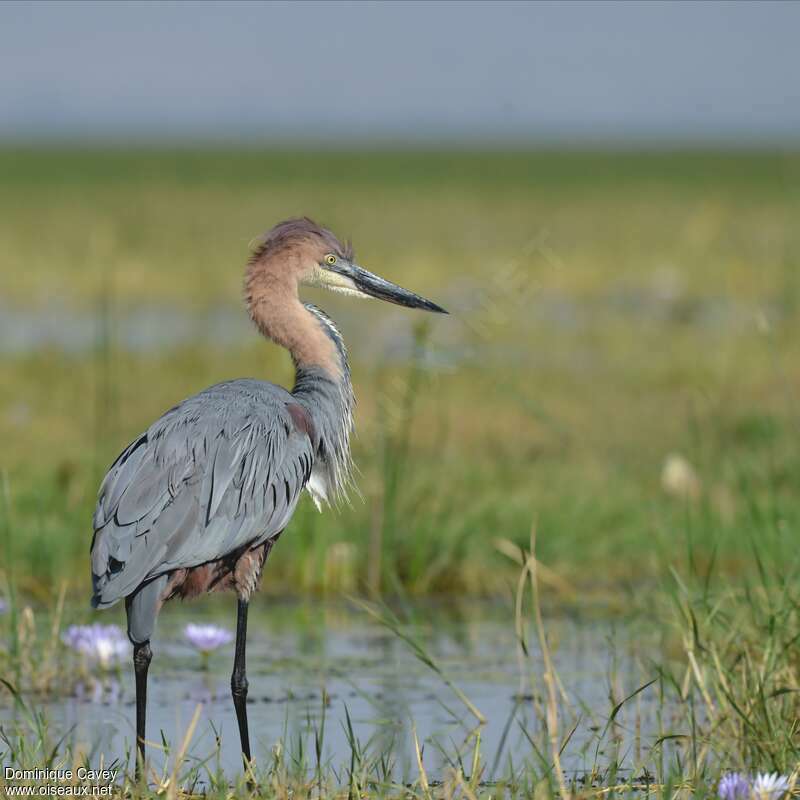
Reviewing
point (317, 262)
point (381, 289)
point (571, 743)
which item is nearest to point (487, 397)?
point (381, 289)

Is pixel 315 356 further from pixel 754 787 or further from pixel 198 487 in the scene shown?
pixel 754 787

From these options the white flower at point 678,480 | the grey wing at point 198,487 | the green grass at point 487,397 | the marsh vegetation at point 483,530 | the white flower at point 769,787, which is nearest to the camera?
the white flower at point 769,787

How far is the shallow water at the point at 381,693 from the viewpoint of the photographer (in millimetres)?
4684

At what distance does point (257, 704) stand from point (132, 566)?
3.94 ft

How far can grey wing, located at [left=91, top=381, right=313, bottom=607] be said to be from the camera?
166 inches

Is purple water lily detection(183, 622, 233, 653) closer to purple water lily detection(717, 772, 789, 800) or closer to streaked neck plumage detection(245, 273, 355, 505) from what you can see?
streaked neck plumage detection(245, 273, 355, 505)

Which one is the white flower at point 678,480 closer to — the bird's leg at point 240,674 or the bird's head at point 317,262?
the bird's head at point 317,262

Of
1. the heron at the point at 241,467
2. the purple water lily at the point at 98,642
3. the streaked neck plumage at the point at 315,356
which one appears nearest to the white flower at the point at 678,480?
the heron at the point at 241,467

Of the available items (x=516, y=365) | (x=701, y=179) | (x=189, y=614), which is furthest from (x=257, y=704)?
(x=701, y=179)

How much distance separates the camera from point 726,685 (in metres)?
4.33

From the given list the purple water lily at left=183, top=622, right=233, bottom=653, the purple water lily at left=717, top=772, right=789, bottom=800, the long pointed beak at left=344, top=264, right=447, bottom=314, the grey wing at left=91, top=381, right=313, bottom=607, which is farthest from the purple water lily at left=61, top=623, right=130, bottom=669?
the purple water lily at left=717, top=772, right=789, bottom=800

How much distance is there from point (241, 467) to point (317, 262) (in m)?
0.92

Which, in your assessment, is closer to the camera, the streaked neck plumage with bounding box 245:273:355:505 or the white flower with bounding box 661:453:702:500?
the streaked neck plumage with bounding box 245:273:355:505

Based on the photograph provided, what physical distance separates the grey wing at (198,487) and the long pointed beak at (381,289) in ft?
2.12
